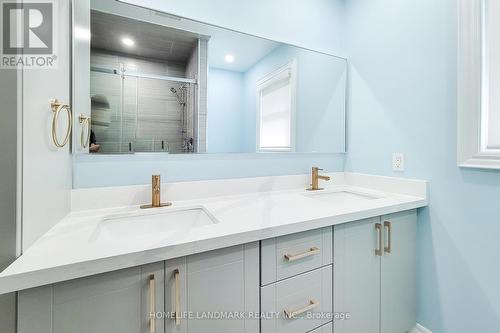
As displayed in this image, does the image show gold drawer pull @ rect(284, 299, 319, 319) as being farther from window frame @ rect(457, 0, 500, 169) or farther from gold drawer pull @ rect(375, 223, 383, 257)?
window frame @ rect(457, 0, 500, 169)

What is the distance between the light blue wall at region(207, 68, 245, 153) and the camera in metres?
Result: 1.32

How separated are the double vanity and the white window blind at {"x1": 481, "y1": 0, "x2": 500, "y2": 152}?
354 millimetres

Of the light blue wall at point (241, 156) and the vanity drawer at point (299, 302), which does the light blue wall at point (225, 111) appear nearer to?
the light blue wall at point (241, 156)

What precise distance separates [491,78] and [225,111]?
1252 millimetres

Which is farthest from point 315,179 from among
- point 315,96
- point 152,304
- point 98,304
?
point 98,304

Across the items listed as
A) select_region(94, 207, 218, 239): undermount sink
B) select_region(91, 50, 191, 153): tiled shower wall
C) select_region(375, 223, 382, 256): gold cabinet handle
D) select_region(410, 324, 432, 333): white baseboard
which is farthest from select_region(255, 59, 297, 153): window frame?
select_region(410, 324, 432, 333): white baseboard

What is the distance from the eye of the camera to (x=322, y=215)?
0.99 meters

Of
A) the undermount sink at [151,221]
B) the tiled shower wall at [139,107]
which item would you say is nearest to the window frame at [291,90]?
the tiled shower wall at [139,107]

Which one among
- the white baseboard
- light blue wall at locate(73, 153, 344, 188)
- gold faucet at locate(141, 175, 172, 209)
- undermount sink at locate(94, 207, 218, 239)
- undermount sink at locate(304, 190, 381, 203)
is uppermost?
light blue wall at locate(73, 153, 344, 188)

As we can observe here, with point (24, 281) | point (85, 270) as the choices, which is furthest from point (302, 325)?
point (24, 281)

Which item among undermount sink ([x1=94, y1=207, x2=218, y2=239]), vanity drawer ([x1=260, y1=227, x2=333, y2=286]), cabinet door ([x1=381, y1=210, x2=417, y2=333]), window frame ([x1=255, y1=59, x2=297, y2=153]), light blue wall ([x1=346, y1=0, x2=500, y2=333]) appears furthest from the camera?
window frame ([x1=255, y1=59, x2=297, y2=153])

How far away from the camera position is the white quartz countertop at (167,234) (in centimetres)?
58

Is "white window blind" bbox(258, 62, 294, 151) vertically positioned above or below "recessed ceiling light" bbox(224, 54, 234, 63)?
below

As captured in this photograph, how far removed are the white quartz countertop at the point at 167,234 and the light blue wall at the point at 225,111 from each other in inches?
12.1
